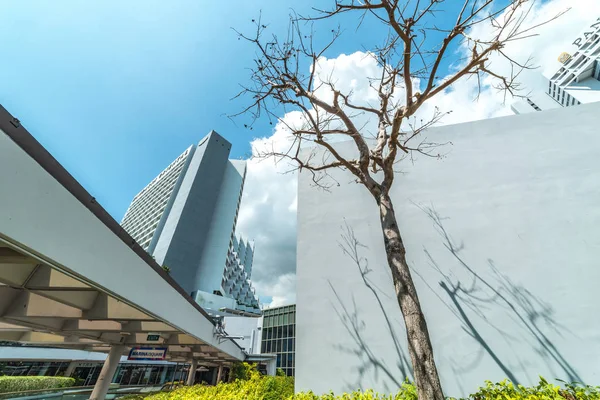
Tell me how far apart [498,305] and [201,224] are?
125 feet

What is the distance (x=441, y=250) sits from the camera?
4723 mm

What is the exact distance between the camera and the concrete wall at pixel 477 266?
12.7 ft

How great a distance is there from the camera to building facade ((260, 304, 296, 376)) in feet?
71.2

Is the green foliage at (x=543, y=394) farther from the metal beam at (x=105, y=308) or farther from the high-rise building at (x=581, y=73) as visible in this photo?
the high-rise building at (x=581, y=73)

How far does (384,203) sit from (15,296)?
628cm

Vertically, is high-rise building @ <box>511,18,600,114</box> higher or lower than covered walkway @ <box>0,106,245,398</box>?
higher

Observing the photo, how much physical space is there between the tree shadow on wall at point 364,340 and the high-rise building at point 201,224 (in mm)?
29563


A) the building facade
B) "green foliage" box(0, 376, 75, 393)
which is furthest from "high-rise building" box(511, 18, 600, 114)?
"green foliage" box(0, 376, 75, 393)

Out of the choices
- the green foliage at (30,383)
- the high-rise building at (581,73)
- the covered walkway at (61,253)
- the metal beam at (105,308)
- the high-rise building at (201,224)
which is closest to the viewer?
the covered walkway at (61,253)

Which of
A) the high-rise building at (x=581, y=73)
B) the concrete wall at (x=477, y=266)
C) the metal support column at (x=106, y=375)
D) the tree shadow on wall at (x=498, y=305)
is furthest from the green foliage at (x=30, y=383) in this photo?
the high-rise building at (x=581, y=73)

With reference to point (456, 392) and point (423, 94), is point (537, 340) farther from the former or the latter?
point (423, 94)

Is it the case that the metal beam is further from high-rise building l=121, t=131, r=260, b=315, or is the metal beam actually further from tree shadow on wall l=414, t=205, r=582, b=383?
high-rise building l=121, t=131, r=260, b=315

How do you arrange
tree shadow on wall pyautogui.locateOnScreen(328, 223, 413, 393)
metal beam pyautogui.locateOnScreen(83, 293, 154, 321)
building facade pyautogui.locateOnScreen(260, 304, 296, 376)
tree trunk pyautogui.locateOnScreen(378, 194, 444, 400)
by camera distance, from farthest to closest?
building facade pyautogui.locateOnScreen(260, 304, 296, 376) → metal beam pyautogui.locateOnScreen(83, 293, 154, 321) → tree shadow on wall pyautogui.locateOnScreen(328, 223, 413, 393) → tree trunk pyautogui.locateOnScreen(378, 194, 444, 400)

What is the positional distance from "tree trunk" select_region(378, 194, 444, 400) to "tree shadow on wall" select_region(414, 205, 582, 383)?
178 cm
